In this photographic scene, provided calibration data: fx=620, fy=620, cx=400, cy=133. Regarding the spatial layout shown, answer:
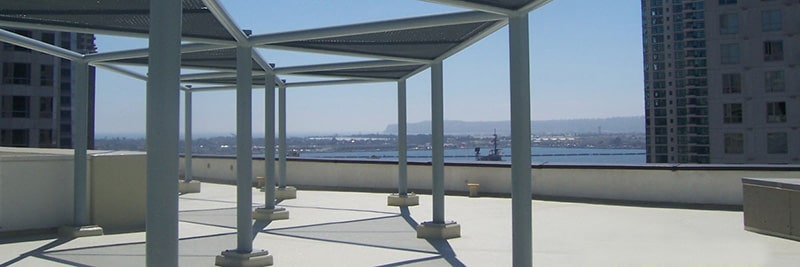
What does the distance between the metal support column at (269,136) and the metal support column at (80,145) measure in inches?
145

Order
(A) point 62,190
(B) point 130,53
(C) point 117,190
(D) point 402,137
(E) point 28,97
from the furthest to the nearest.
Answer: (E) point 28,97, (D) point 402,137, (C) point 117,190, (A) point 62,190, (B) point 130,53

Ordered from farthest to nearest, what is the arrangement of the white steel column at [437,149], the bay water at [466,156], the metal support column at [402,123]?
the bay water at [466,156]
the metal support column at [402,123]
the white steel column at [437,149]

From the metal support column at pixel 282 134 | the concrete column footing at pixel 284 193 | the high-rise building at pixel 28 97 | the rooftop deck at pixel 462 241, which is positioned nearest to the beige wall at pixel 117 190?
the rooftop deck at pixel 462 241

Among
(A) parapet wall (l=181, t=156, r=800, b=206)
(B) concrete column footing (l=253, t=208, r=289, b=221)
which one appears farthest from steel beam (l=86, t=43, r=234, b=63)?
(A) parapet wall (l=181, t=156, r=800, b=206)

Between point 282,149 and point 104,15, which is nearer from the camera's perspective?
point 104,15

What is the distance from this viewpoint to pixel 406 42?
32.8 ft

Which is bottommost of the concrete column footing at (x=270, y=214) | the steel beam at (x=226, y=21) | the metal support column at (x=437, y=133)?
the concrete column footing at (x=270, y=214)

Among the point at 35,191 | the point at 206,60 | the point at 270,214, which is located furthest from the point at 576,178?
the point at 35,191

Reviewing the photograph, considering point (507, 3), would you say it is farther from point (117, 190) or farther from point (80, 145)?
point (117, 190)

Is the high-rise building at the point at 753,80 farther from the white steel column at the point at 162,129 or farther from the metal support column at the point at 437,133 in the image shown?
the white steel column at the point at 162,129

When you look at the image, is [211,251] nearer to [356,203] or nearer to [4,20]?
[4,20]

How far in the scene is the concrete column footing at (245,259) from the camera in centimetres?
852

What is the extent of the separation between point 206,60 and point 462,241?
231 inches

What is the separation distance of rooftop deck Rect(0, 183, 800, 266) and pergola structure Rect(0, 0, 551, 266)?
89cm
